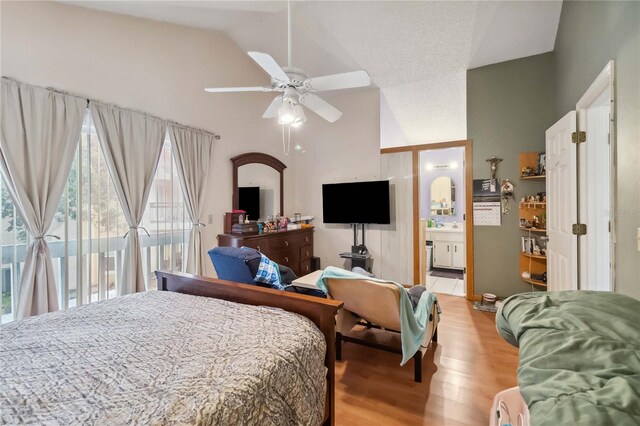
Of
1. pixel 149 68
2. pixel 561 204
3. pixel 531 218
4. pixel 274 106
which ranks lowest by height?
pixel 531 218

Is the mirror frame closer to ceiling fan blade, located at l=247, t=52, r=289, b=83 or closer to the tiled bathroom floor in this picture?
ceiling fan blade, located at l=247, t=52, r=289, b=83

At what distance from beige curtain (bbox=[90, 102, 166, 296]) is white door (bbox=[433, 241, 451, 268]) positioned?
4811 millimetres

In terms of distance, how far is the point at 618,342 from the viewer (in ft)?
2.40

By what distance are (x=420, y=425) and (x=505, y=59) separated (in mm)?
4068

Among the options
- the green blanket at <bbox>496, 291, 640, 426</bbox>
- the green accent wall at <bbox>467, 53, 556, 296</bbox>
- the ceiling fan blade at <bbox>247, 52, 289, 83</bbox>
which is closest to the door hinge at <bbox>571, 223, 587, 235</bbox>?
the green accent wall at <bbox>467, 53, 556, 296</bbox>

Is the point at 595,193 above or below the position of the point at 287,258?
above

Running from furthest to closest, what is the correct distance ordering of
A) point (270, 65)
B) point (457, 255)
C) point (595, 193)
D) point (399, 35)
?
point (457, 255) → point (399, 35) → point (595, 193) → point (270, 65)

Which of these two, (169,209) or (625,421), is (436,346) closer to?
(625,421)

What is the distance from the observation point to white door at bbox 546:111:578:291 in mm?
2379

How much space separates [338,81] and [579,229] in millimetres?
2303

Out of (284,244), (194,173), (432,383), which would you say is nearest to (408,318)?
(432,383)

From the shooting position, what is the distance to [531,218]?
344 centimetres

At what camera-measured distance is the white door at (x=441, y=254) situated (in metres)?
5.38

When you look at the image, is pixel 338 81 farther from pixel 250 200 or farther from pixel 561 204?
pixel 250 200
